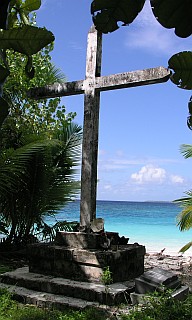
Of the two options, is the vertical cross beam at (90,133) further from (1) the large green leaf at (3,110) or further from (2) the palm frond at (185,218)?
(1) the large green leaf at (3,110)

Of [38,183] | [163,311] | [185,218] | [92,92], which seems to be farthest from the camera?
[38,183]

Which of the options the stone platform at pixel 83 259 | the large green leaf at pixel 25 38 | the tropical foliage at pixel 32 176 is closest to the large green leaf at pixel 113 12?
the large green leaf at pixel 25 38

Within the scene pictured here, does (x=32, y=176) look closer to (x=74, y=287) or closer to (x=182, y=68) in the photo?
(x=74, y=287)

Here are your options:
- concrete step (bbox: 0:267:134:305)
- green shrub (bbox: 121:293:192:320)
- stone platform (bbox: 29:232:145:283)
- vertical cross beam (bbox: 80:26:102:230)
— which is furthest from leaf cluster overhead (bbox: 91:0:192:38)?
vertical cross beam (bbox: 80:26:102:230)

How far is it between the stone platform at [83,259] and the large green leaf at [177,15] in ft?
12.2

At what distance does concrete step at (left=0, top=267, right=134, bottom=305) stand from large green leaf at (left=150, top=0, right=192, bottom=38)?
140 inches

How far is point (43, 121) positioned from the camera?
8961mm

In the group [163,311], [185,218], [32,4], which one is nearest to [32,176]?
[185,218]

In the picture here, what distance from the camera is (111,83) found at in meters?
4.51

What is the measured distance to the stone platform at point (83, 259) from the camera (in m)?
4.13

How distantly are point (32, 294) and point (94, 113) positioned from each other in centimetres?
205

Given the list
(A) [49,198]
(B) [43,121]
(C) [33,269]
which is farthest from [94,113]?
(B) [43,121]

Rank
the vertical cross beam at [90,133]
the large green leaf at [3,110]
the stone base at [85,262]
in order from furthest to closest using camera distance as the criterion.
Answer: the vertical cross beam at [90,133]
the stone base at [85,262]
the large green leaf at [3,110]

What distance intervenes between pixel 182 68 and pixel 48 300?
370cm
